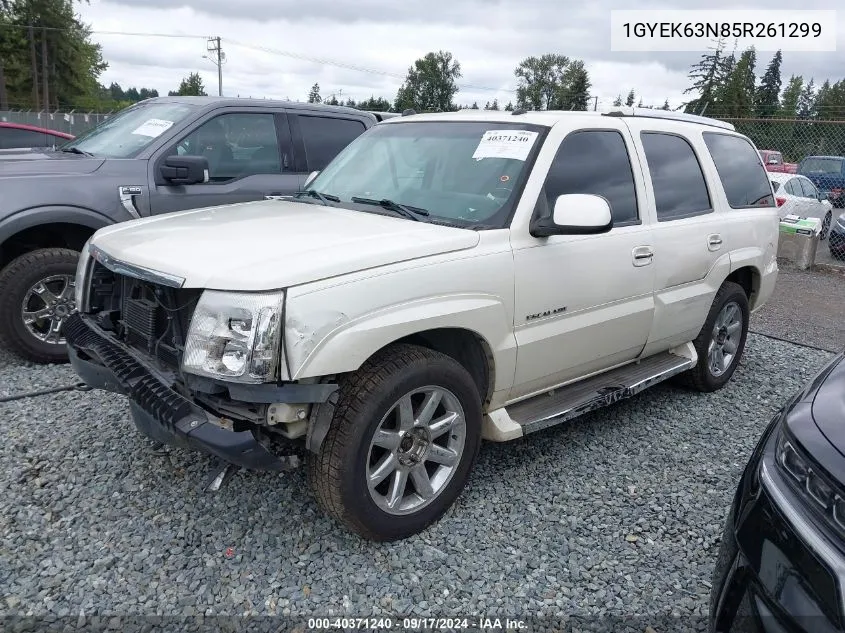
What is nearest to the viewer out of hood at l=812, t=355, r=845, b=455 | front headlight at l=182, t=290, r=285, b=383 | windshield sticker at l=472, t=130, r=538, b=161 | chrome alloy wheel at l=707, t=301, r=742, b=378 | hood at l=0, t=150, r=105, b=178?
hood at l=812, t=355, r=845, b=455

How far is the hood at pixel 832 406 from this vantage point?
6.45 feet

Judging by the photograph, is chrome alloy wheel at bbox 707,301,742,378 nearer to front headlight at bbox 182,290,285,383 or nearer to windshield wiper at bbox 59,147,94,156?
front headlight at bbox 182,290,285,383

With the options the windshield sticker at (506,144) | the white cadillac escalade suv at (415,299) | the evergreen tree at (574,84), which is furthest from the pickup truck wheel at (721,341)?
the evergreen tree at (574,84)

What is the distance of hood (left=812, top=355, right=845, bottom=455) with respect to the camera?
1965 millimetres

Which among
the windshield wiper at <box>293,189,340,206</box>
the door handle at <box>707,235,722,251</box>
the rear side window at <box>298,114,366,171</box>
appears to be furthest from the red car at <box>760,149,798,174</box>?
the windshield wiper at <box>293,189,340,206</box>

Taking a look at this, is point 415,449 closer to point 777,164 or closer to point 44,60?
point 777,164

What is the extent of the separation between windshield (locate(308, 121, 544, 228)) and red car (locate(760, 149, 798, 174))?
1814cm

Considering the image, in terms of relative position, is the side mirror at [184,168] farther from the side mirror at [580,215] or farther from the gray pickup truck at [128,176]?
the side mirror at [580,215]

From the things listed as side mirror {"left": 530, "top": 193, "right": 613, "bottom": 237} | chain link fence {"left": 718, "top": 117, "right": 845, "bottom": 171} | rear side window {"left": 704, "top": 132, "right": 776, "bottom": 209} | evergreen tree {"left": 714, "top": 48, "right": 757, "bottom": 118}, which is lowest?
side mirror {"left": 530, "top": 193, "right": 613, "bottom": 237}

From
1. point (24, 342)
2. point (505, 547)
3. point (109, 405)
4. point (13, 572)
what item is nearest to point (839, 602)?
point (505, 547)

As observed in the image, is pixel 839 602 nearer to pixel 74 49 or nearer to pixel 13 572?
pixel 13 572

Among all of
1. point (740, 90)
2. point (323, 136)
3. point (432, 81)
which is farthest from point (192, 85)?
point (323, 136)

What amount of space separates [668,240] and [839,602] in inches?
106

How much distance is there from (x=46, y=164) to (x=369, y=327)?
355cm
